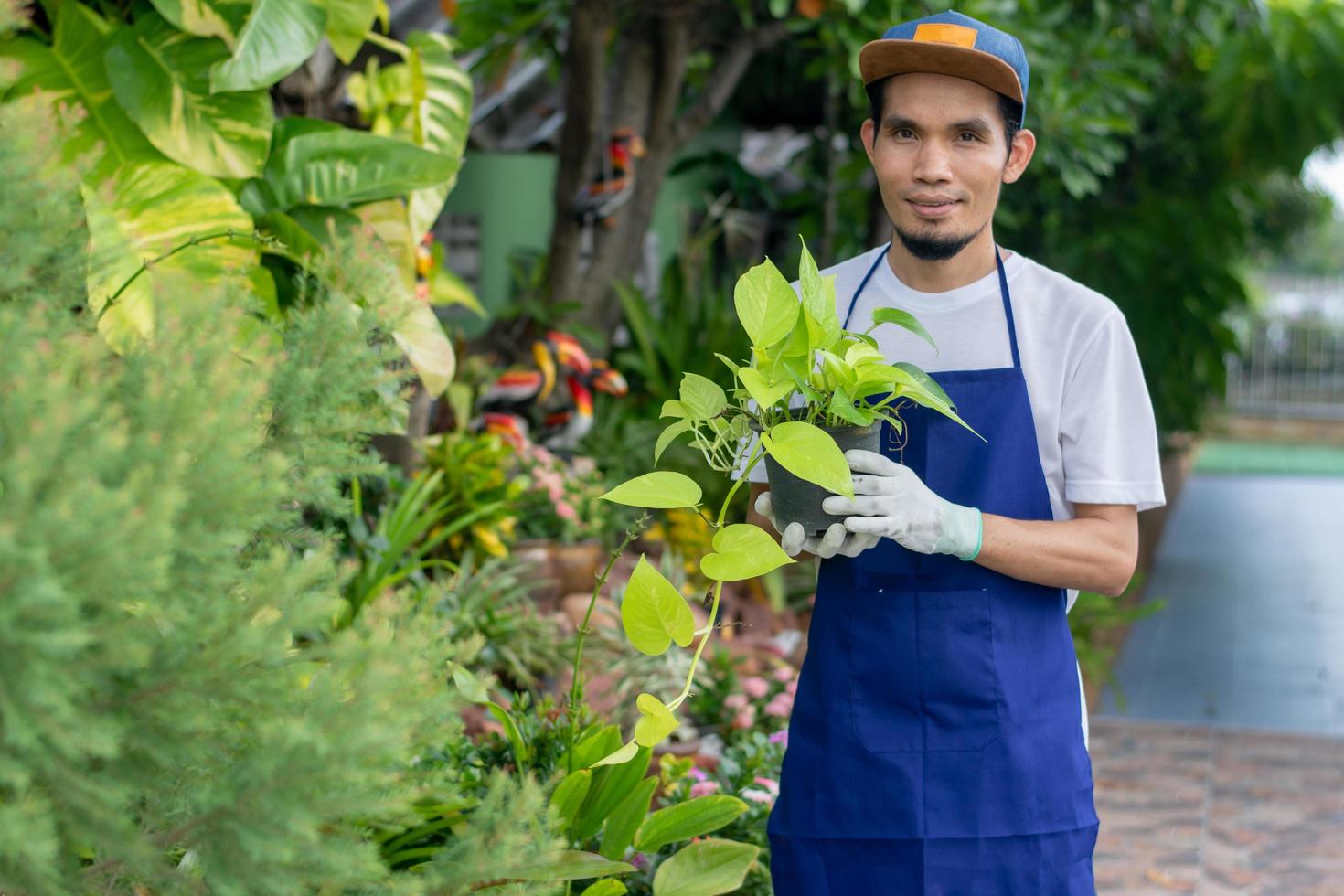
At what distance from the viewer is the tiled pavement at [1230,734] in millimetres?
4098

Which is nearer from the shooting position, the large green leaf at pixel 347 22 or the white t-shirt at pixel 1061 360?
the white t-shirt at pixel 1061 360

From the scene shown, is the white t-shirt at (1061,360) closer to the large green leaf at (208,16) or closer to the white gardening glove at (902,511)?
the white gardening glove at (902,511)

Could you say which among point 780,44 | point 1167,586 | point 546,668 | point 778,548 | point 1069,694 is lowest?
point 1167,586

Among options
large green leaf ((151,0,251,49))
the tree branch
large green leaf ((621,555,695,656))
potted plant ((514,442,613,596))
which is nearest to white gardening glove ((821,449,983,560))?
large green leaf ((621,555,695,656))

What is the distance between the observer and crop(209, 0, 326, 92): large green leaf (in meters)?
2.70

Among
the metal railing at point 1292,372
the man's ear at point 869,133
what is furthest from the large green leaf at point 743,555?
the metal railing at point 1292,372

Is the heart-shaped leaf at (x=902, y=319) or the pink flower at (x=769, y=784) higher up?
the heart-shaped leaf at (x=902, y=319)

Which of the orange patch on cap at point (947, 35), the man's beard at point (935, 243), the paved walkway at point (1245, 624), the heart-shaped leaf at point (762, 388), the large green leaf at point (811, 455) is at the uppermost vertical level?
the orange patch on cap at point (947, 35)

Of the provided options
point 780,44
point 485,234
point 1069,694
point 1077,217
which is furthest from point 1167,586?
point 1069,694

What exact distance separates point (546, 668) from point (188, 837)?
2.91 meters

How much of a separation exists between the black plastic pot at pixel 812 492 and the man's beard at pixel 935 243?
31cm

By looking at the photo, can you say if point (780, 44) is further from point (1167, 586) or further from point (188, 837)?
point (188, 837)

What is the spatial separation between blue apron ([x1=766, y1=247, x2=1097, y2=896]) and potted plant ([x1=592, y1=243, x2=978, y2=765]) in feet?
0.68

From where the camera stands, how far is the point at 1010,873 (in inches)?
71.7
